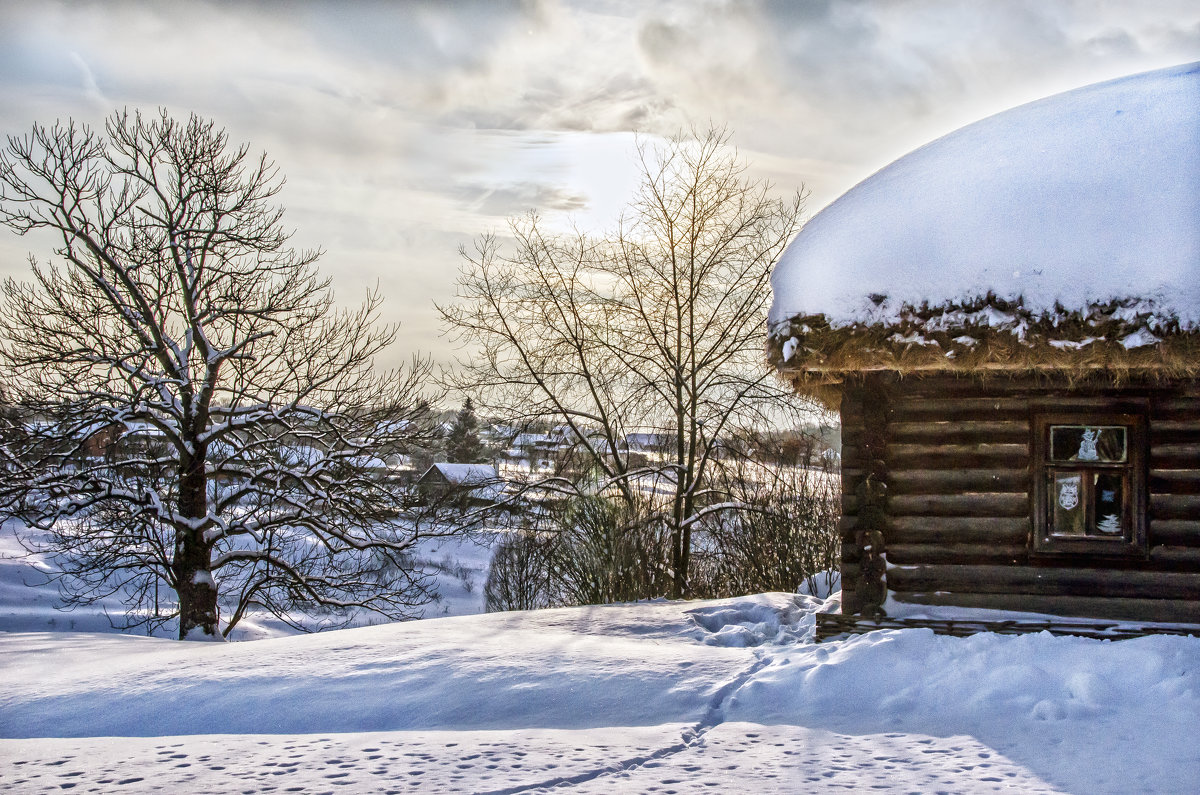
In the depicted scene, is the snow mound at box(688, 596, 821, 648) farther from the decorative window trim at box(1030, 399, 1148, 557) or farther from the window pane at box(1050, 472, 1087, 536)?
the window pane at box(1050, 472, 1087, 536)

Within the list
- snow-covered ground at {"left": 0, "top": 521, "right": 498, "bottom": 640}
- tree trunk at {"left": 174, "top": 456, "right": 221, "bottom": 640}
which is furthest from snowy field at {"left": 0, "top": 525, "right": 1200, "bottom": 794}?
snow-covered ground at {"left": 0, "top": 521, "right": 498, "bottom": 640}

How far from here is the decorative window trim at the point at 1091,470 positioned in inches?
283

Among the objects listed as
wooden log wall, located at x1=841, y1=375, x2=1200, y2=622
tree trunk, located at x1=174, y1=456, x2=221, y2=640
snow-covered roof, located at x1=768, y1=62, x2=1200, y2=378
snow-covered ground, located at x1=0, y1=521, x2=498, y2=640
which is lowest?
snow-covered ground, located at x1=0, y1=521, x2=498, y2=640

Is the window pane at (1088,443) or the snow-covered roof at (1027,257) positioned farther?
the window pane at (1088,443)

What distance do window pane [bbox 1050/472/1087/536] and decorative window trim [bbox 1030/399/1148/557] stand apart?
29 millimetres

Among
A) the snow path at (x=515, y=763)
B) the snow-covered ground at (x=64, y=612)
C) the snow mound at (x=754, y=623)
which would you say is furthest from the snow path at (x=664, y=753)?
the snow-covered ground at (x=64, y=612)

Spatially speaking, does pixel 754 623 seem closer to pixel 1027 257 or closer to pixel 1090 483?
pixel 1090 483

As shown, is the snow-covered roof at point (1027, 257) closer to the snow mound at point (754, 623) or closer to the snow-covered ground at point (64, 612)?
the snow mound at point (754, 623)

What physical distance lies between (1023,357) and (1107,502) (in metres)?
1.88

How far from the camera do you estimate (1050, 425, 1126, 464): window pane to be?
24.0 feet

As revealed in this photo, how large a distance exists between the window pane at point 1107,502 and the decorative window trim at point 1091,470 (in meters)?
0.07

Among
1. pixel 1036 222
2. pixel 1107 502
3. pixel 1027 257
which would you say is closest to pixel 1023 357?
pixel 1027 257

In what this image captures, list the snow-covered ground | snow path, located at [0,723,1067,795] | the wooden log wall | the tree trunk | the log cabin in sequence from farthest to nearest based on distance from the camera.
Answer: the snow-covered ground
the tree trunk
the wooden log wall
the log cabin
snow path, located at [0,723,1067,795]

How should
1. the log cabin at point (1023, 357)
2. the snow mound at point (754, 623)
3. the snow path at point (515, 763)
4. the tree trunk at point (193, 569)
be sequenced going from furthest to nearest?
the tree trunk at point (193, 569) < the snow mound at point (754, 623) < the log cabin at point (1023, 357) < the snow path at point (515, 763)
